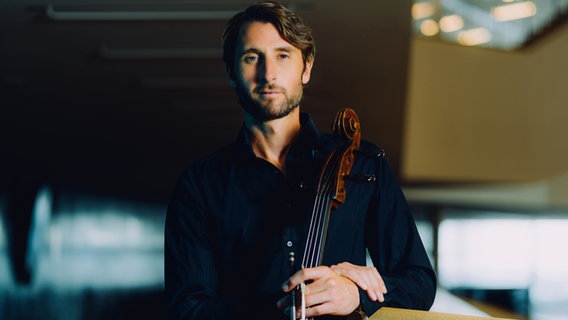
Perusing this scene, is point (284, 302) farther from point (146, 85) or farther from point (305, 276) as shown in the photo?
point (146, 85)

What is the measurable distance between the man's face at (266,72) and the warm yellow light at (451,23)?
20.8ft

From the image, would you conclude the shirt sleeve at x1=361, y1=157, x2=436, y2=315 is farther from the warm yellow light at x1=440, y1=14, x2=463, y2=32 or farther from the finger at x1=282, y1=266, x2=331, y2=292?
the warm yellow light at x1=440, y1=14, x2=463, y2=32

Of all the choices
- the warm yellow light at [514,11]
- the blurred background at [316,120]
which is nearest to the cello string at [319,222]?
the blurred background at [316,120]

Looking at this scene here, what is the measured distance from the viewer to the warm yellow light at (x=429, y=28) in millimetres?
7257

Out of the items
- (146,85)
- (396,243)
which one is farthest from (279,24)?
(146,85)

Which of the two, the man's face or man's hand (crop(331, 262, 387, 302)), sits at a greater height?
the man's face

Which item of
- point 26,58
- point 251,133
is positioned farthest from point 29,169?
point 251,133

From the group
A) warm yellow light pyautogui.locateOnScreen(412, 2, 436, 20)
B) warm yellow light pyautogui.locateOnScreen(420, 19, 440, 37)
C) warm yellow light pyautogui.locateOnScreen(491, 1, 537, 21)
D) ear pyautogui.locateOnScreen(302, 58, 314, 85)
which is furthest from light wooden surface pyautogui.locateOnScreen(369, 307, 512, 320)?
warm yellow light pyautogui.locateOnScreen(491, 1, 537, 21)

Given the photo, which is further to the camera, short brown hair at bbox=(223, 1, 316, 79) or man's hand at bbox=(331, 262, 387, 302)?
short brown hair at bbox=(223, 1, 316, 79)

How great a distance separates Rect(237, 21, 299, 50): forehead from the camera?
143cm

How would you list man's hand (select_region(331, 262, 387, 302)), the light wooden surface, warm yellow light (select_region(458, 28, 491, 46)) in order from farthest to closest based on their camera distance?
warm yellow light (select_region(458, 28, 491, 46)), man's hand (select_region(331, 262, 387, 302)), the light wooden surface

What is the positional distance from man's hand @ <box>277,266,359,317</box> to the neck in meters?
0.35

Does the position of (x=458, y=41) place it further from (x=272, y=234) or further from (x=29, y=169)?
(x=272, y=234)

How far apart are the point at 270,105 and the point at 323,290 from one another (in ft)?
1.31
